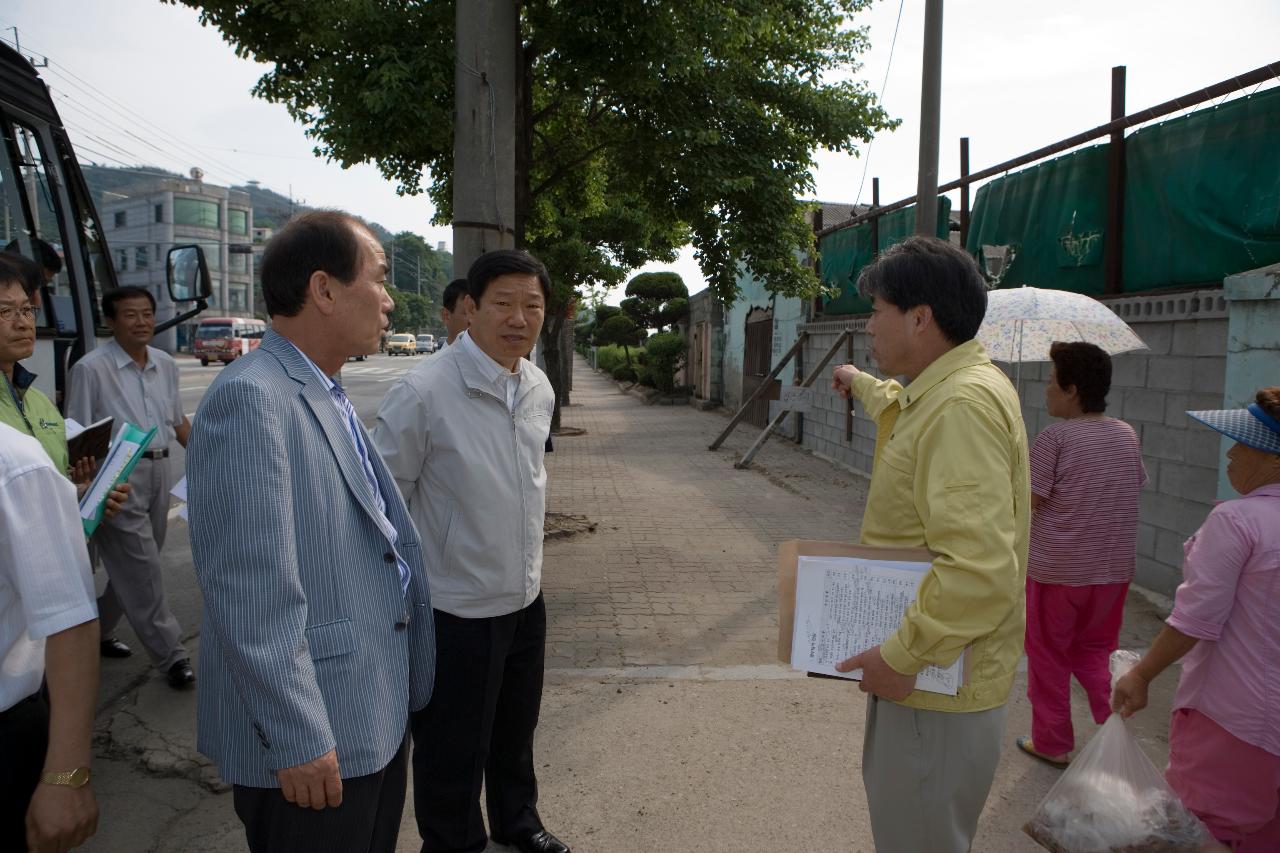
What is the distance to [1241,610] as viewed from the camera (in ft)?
7.18

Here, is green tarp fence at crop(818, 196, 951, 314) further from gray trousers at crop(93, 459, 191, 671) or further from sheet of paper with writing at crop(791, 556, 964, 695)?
sheet of paper with writing at crop(791, 556, 964, 695)

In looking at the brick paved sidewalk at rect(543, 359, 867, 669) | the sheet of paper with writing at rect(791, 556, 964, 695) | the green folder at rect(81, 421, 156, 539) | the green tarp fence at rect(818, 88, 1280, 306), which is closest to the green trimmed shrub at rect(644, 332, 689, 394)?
the brick paved sidewalk at rect(543, 359, 867, 669)

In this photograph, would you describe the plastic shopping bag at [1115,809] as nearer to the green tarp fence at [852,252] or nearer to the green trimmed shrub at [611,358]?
the green tarp fence at [852,252]

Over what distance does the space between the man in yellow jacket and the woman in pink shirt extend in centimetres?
57

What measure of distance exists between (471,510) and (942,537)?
1380 mm

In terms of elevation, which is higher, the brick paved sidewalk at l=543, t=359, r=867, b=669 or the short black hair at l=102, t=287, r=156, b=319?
the short black hair at l=102, t=287, r=156, b=319

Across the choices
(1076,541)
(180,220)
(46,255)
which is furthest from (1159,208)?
(180,220)

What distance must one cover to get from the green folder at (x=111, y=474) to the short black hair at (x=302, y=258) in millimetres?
1622

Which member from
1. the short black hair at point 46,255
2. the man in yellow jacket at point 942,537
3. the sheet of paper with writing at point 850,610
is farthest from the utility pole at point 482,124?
the sheet of paper with writing at point 850,610

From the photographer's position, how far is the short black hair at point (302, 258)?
167cm

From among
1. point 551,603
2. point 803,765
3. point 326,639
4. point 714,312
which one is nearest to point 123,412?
point 551,603

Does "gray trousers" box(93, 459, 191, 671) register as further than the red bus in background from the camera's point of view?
No

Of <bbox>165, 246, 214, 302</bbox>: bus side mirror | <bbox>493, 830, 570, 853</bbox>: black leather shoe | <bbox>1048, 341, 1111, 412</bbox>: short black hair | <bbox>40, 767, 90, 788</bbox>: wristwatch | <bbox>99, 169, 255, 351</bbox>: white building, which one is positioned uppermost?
<bbox>99, 169, 255, 351</bbox>: white building

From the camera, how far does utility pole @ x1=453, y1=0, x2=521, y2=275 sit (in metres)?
5.09
